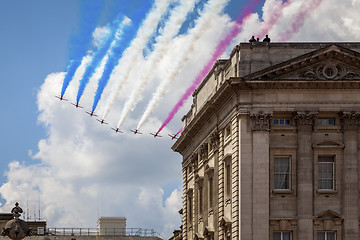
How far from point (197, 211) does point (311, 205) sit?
1098 inches

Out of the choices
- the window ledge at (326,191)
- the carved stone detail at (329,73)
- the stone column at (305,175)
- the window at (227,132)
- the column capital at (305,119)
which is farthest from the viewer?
the window at (227,132)

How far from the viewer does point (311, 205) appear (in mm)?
98500

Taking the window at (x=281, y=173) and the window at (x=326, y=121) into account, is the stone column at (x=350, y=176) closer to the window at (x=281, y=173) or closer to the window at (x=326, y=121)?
the window at (x=326, y=121)

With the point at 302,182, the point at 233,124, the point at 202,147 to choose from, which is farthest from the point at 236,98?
the point at 202,147

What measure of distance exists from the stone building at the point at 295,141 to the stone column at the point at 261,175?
3.2 inches

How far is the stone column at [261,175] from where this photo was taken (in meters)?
97.9

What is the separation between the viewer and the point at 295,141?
3932 inches

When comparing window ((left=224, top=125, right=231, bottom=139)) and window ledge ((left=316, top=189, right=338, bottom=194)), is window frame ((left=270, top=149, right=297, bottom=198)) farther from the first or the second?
window ((left=224, top=125, right=231, bottom=139))

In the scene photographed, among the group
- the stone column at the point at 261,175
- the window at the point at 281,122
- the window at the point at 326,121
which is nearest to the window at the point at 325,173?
the window at the point at 326,121

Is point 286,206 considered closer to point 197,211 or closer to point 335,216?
point 335,216

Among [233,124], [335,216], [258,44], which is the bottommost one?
[335,216]

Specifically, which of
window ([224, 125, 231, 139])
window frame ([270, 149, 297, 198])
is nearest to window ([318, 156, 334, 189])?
window frame ([270, 149, 297, 198])

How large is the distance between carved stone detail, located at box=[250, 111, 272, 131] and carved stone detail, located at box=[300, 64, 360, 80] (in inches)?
183

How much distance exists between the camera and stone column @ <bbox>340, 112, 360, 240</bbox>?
9794cm
